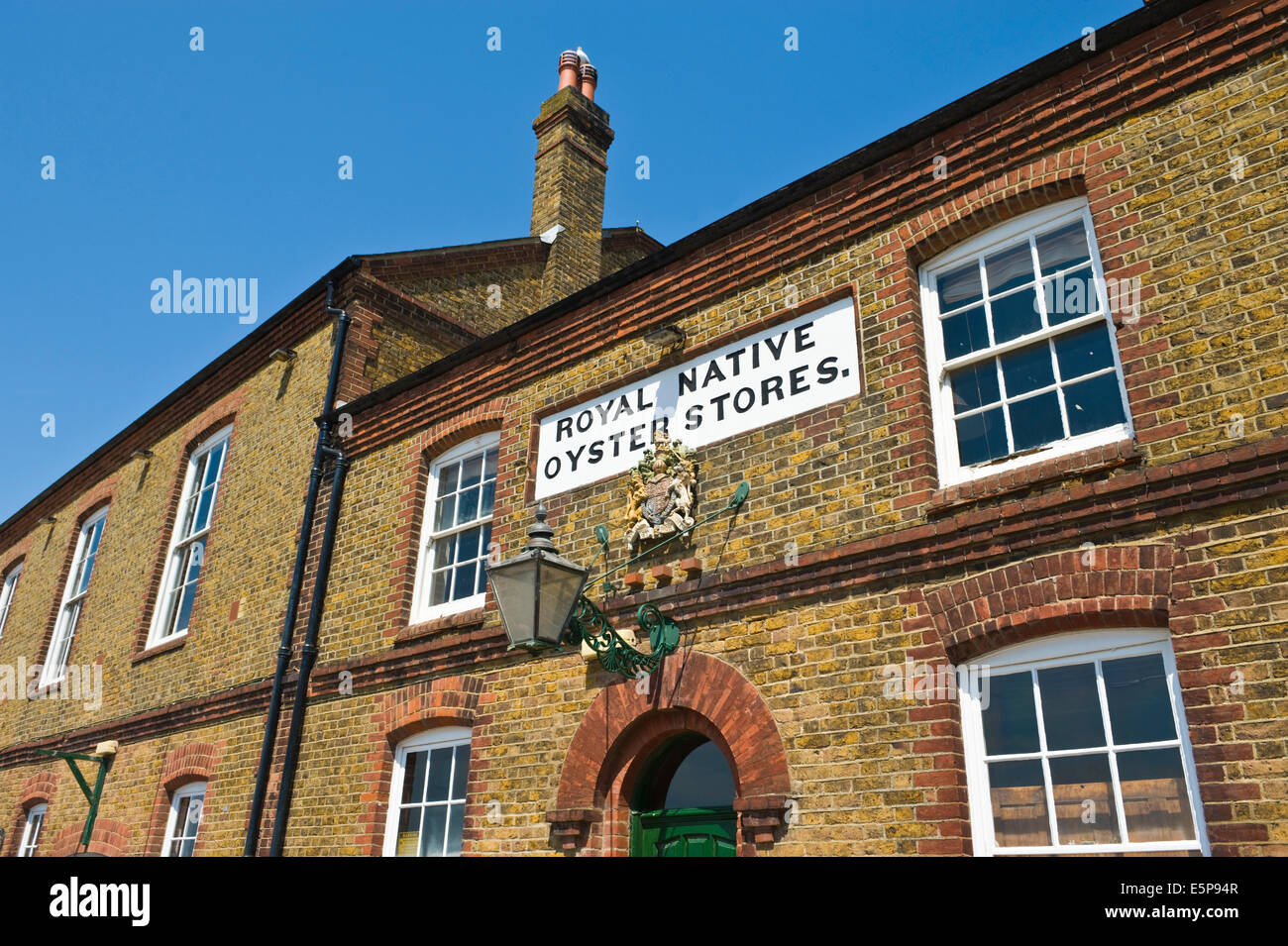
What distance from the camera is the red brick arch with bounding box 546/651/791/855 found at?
6418 mm

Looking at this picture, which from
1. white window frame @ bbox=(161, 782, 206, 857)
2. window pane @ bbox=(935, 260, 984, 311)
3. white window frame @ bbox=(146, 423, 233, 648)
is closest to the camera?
window pane @ bbox=(935, 260, 984, 311)

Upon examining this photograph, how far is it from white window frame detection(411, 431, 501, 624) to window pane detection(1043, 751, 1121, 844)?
532 centimetres

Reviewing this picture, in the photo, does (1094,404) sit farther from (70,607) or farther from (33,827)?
→ (70,607)

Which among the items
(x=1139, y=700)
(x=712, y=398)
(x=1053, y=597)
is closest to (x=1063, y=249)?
(x=1053, y=597)

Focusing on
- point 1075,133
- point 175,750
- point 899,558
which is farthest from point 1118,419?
point 175,750

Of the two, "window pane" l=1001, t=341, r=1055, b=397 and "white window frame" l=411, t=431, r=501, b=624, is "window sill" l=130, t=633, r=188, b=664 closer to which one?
"white window frame" l=411, t=431, r=501, b=624

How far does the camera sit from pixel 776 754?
6.08 meters

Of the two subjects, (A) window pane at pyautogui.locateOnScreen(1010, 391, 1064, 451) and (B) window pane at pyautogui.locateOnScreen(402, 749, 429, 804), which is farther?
(B) window pane at pyautogui.locateOnScreen(402, 749, 429, 804)

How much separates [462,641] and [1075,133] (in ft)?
20.3

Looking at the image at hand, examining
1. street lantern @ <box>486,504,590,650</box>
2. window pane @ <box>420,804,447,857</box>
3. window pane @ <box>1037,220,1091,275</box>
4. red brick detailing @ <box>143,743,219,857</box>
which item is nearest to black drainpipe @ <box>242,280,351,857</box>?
red brick detailing @ <box>143,743,219,857</box>

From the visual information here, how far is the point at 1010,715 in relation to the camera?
17.8 ft

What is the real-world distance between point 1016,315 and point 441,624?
555 centimetres

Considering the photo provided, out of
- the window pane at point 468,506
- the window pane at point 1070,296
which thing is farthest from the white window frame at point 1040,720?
the window pane at point 468,506
